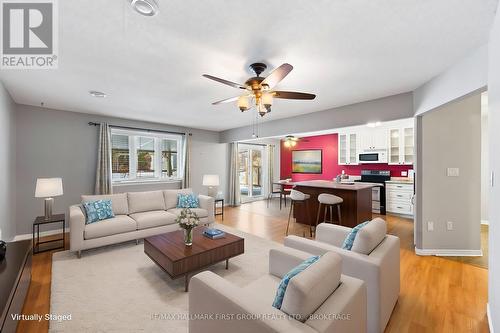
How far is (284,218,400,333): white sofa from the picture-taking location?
1720 millimetres

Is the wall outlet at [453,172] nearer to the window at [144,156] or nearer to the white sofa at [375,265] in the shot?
the white sofa at [375,265]

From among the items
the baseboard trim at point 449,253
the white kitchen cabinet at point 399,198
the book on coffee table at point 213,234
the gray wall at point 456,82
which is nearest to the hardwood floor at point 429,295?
the baseboard trim at point 449,253

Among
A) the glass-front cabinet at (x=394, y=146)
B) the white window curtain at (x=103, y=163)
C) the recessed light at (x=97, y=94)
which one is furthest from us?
the glass-front cabinet at (x=394, y=146)

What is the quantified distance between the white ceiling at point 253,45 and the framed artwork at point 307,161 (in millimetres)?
4391

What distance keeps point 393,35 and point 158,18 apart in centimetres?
198

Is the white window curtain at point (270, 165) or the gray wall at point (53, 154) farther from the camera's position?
the white window curtain at point (270, 165)

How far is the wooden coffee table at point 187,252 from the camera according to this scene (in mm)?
2436

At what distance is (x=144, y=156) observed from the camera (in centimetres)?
569

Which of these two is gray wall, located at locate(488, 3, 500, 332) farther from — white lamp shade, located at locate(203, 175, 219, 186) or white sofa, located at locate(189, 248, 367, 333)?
white lamp shade, located at locate(203, 175, 219, 186)

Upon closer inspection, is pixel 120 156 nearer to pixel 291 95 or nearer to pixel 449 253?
pixel 291 95

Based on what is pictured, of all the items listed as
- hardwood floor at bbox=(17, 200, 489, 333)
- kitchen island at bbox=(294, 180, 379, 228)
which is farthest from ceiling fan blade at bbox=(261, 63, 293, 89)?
kitchen island at bbox=(294, 180, 379, 228)

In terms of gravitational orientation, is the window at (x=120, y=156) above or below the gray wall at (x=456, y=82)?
below


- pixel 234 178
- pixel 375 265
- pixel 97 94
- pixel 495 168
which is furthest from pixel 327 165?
pixel 97 94

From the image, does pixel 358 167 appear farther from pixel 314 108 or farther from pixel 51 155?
pixel 51 155
